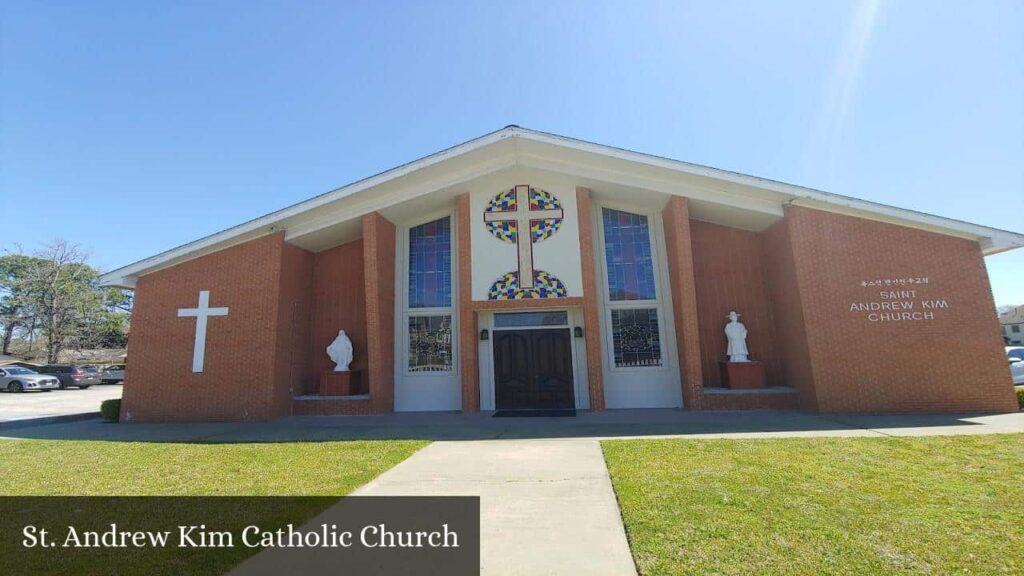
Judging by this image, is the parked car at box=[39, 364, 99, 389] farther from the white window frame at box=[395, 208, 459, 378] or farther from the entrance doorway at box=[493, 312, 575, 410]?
the entrance doorway at box=[493, 312, 575, 410]

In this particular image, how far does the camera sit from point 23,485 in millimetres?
5395

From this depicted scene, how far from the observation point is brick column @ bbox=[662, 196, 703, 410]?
10.6 m

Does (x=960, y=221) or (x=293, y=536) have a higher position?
(x=960, y=221)

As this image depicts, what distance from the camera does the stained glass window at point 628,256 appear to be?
12219 millimetres

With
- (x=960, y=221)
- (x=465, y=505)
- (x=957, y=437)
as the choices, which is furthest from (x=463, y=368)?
(x=960, y=221)

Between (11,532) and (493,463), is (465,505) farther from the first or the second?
(11,532)

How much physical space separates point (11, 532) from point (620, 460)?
5831mm

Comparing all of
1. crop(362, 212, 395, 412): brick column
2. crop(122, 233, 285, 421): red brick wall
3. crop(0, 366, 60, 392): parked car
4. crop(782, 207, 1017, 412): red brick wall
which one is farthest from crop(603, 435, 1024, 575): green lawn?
crop(0, 366, 60, 392): parked car

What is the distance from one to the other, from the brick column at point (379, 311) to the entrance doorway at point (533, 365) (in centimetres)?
270

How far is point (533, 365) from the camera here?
11.9 m

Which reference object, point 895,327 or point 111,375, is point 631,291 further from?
point 111,375

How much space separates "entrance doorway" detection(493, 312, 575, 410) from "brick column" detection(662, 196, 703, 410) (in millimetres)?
2648

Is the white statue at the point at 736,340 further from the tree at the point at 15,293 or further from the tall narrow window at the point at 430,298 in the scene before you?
Answer: the tree at the point at 15,293

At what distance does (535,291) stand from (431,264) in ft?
10.5
